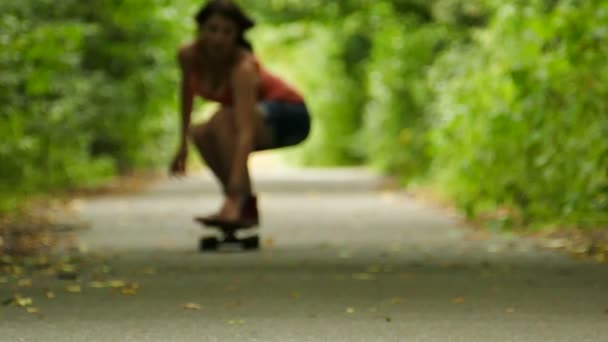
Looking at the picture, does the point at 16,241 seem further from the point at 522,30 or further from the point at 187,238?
the point at 522,30

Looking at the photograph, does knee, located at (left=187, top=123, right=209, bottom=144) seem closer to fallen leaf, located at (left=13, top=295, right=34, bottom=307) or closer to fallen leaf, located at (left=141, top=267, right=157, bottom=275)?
fallen leaf, located at (left=141, top=267, right=157, bottom=275)

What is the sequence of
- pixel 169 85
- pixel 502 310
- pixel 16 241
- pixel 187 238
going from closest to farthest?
pixel 502 310 → pixel 16 241 → pixel 187 238 → pixel 169 85

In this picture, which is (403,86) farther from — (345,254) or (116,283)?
(116,283)

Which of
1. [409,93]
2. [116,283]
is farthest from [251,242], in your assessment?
[409,93]

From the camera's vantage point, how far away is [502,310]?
21.8 ft

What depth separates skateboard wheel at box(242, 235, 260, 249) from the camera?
1034cm

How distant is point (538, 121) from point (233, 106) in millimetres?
3141

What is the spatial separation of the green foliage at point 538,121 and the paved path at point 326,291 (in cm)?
72

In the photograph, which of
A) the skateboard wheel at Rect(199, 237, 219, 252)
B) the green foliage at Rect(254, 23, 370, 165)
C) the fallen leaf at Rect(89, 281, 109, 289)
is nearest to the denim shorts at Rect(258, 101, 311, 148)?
the skateboard wheel at Rect(199, 237, 219, 252)

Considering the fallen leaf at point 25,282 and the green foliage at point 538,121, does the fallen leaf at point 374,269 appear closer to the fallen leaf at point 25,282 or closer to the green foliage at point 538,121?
the fallen leaf at point 25,282

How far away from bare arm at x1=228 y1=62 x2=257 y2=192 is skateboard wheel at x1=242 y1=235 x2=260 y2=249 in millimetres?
526

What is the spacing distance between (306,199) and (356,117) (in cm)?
2158

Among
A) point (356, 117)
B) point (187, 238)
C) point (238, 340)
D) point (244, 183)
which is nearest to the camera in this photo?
point (238, 340)

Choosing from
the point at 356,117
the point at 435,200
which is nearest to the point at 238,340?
the point at 435,200
